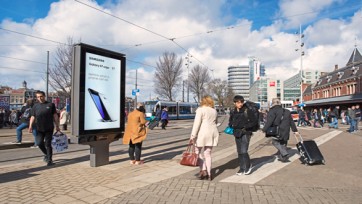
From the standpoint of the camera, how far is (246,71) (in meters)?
126

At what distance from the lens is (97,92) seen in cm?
688

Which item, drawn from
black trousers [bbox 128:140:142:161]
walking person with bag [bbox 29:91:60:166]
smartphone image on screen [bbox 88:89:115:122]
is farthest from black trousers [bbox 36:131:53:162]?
black trousers [bbox 128:140:142:161]

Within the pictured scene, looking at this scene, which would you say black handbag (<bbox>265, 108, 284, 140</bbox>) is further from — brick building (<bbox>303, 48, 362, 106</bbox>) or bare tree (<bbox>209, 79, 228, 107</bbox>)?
bare tree (<bbox>209, 79, 228, 107</bbox>)

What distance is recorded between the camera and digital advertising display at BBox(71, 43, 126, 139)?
6.38m

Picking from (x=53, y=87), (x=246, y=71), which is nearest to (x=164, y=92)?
(x=53, y=87)

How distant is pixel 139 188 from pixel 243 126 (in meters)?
2.45

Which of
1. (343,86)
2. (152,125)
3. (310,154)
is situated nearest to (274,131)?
(310,154)

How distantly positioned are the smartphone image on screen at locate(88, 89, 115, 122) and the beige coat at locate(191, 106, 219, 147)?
2553mm

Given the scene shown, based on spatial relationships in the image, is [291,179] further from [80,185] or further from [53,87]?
[53,87]

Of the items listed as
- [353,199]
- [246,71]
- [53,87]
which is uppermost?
[246,71]

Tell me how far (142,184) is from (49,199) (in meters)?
1.63

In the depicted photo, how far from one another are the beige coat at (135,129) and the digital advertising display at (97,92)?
386 mm

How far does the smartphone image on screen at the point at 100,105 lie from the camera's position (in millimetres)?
6766

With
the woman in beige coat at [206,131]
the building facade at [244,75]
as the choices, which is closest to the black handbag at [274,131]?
the woman in beige coat at [206,131]
